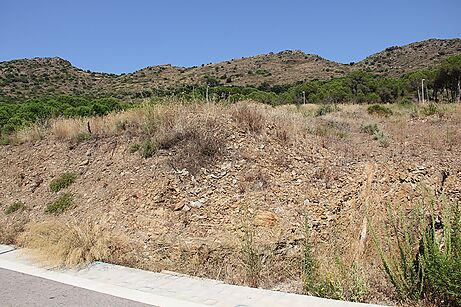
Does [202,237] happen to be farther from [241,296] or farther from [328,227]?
[241,296]

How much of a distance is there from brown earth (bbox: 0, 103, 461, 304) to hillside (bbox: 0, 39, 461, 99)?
3613cm

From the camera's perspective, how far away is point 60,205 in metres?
9.37

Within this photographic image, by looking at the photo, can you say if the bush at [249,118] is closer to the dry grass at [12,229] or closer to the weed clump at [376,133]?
the weed clump at [376,133]

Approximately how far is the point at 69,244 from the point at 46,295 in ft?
5.31

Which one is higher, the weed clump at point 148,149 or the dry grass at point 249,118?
→ the dry grass at point 249,118

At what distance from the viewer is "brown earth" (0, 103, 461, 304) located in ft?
23.1

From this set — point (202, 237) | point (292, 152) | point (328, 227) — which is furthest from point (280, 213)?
point (292, 152)

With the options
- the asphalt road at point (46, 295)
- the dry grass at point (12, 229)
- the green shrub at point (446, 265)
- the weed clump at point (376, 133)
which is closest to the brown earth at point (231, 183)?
the dry grass at point (12, 229)

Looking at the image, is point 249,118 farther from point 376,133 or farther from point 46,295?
point 46,295

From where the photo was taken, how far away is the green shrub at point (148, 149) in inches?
403

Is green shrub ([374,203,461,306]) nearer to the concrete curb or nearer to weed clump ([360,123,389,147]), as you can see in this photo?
the concrete curb

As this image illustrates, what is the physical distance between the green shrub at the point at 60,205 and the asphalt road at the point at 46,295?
3588 mm

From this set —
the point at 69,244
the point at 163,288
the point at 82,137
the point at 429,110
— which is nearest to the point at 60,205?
the point at 69,244

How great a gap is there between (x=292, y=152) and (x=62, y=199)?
Result: 5.33m
